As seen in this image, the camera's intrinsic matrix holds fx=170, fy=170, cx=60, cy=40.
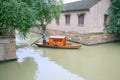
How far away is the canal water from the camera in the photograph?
311 inches

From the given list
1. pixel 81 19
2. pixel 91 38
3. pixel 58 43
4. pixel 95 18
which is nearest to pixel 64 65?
pixel 58 43

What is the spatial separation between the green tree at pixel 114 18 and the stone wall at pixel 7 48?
1029 cm

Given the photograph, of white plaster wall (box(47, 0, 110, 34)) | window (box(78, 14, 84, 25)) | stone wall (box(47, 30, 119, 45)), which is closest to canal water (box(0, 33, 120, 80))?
stone wall (box(47, 30, 119, 45))

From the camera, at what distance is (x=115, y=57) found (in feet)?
36.4

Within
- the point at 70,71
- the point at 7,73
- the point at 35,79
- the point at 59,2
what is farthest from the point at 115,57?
the point at 7,73

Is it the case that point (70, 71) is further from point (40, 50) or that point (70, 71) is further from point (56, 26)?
point (56, 26)

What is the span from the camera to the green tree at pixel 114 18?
16.4m

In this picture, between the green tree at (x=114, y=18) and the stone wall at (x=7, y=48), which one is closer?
the stone wall at (x=7, y=48)

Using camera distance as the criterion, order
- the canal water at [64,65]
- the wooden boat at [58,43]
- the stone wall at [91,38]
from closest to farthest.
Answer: the canal water at [64,65], the wooden boat at [58,43], the stone wall at [91,38]

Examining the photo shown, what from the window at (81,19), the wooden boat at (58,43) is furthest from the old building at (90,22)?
the wooden boat at (58,43)

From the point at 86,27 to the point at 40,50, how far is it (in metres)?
6.30

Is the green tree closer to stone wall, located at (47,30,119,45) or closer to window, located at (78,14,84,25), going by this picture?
stone wall, located at (47,30,119,45)

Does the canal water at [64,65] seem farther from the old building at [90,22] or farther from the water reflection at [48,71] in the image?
the old building at [90,22]

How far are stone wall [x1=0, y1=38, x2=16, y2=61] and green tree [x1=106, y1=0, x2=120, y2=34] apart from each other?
10287 mm
